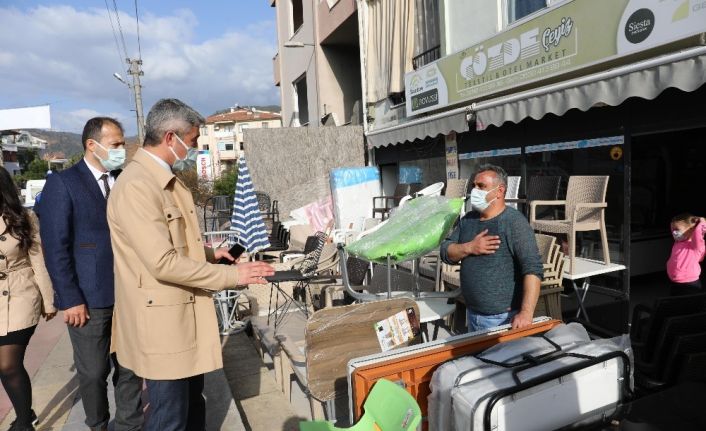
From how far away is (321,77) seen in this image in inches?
570

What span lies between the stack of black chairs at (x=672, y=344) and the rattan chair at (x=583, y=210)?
5.52 ft

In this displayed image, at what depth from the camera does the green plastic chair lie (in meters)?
1.73

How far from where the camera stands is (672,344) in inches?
104

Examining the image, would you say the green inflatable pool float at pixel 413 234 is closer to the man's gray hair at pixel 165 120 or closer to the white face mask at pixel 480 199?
the white face mask at pixel 480 199

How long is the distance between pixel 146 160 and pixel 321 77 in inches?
514

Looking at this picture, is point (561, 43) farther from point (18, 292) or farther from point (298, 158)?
point (298, 158)

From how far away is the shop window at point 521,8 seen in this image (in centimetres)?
604

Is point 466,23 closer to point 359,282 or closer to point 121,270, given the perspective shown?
point 359,282

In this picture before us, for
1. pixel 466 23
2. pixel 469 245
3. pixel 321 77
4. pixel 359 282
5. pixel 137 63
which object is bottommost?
pixel 359 282

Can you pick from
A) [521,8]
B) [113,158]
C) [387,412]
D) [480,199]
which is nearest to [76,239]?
[113,158]

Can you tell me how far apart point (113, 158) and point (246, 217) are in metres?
3.67

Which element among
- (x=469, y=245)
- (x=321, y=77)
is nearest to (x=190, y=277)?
(x=469, y=245)

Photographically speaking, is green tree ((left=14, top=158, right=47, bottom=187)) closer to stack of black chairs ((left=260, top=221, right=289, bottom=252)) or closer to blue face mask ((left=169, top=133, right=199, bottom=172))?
stack of black chairs ((left=260, top=221, right=289, bottom=252))

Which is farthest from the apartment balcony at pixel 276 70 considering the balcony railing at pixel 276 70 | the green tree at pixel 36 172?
the green tree at pixel 36 172
